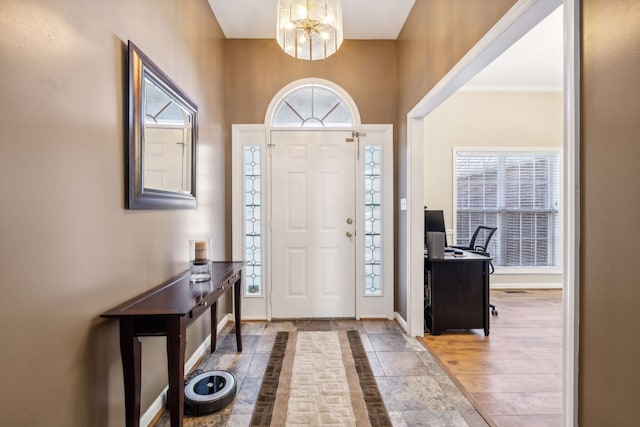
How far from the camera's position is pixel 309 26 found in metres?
2.16

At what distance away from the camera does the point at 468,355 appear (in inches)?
104

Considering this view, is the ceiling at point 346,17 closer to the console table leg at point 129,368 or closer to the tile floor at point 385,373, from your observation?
the console table leg at point 129,368

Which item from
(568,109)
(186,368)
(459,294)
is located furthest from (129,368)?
(459,294)

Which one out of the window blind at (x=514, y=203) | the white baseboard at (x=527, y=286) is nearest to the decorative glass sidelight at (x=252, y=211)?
the window blind at (x=514, y=203)

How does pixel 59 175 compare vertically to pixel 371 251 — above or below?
above

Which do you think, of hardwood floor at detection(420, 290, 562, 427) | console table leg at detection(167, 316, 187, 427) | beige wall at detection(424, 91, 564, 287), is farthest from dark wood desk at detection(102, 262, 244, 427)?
beige wall at detection(424, 91, 564, 287)

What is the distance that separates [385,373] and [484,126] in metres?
3.94

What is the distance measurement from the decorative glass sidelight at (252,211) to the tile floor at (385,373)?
62 cm

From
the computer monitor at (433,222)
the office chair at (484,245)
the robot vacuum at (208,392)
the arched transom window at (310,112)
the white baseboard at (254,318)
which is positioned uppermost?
the arched transom window at (310,112)

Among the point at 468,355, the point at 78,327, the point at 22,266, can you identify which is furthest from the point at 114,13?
the point at 468,355

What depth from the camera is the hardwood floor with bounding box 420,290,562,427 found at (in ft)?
6.36

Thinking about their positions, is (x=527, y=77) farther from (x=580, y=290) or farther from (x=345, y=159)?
(x=580, y=290)

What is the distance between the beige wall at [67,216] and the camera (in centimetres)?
96

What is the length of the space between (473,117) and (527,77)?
798mm
